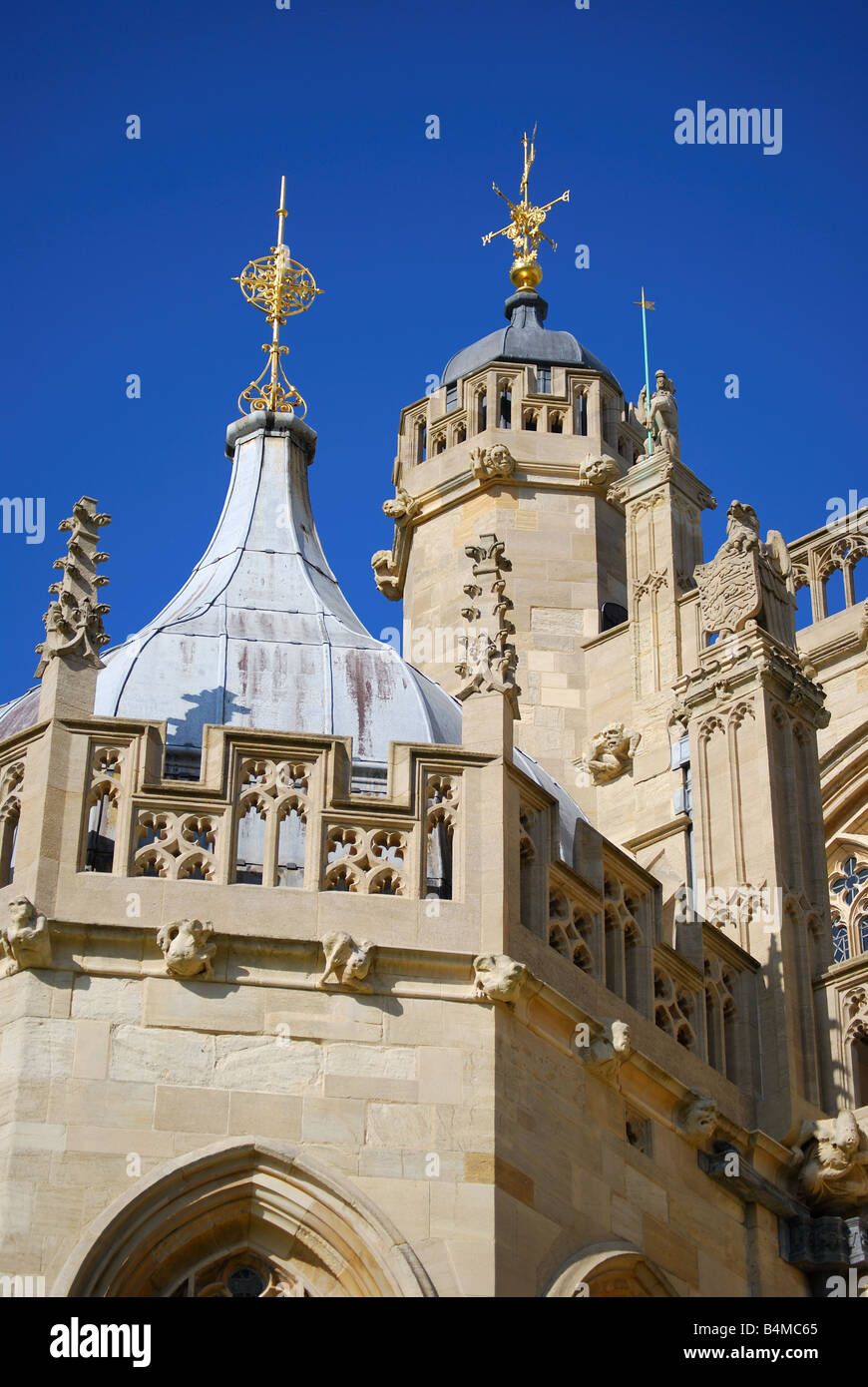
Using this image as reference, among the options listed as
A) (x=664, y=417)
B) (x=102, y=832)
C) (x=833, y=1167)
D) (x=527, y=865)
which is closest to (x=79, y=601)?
(x=102, y=832)

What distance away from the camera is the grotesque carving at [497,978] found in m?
14.6

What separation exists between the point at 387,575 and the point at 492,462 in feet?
7.60

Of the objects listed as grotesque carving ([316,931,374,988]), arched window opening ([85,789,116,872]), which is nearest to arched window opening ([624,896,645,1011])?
grotesque carving ([316,931,374,988])

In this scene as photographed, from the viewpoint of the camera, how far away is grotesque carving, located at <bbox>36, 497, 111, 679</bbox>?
15.6 metres

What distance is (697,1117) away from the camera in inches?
639

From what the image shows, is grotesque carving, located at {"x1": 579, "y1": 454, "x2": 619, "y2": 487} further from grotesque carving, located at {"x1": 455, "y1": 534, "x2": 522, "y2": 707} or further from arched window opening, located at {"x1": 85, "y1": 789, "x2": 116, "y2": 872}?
arched window opening, located at {"x1": 85, "y1": 789, "x2": 116, "y2": 872}

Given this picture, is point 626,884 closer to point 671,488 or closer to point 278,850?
point 278,850

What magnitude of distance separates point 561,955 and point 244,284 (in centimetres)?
781

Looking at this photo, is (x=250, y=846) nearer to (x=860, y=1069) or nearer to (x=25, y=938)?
(x=25, y=938)

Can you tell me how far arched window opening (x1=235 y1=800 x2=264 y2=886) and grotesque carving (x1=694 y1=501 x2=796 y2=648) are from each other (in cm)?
574

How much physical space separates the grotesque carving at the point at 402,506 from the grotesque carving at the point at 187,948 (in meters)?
16.6

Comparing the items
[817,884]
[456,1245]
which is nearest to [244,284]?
[817,884]
